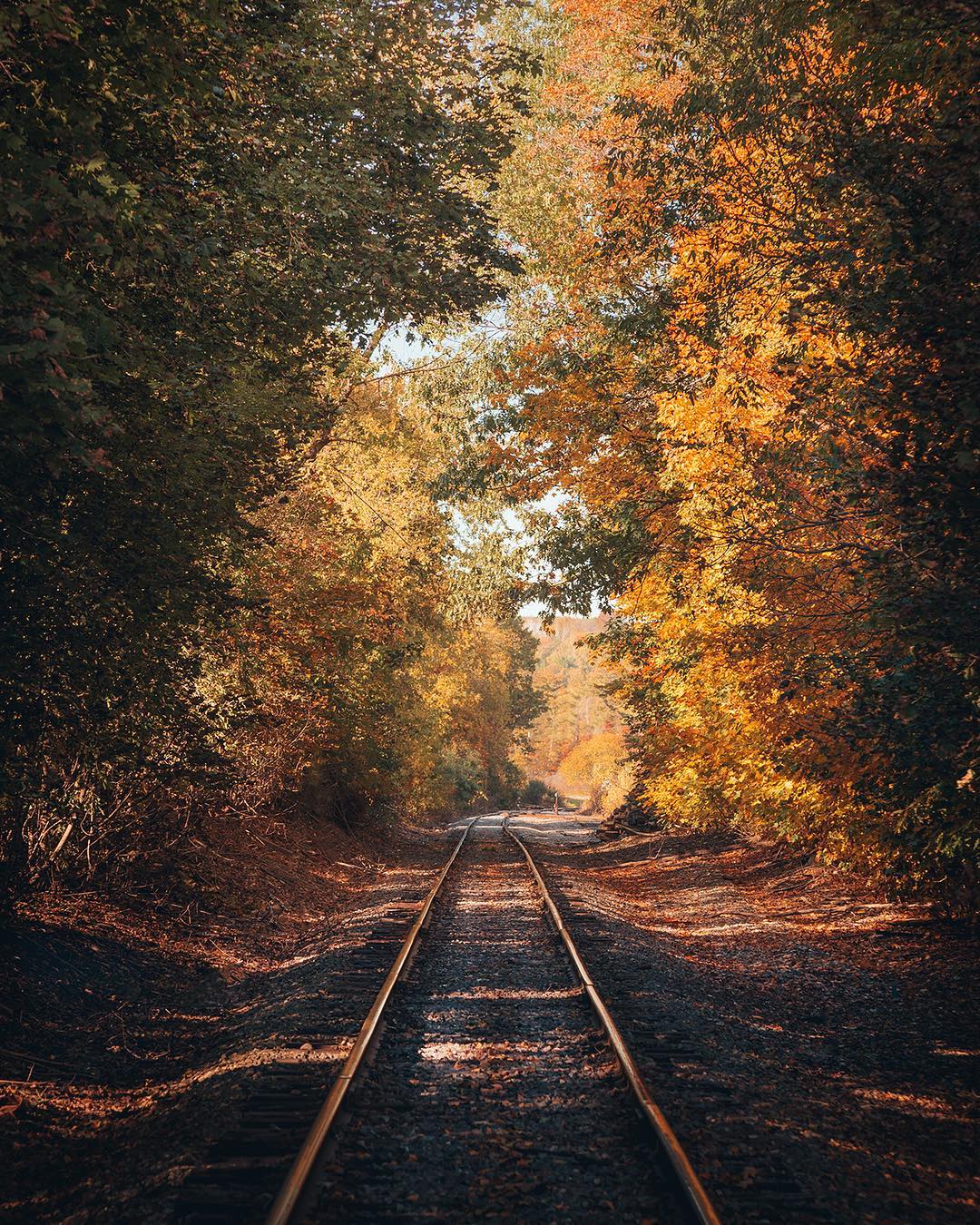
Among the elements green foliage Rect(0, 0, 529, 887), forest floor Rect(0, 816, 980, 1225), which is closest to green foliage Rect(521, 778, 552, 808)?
forest floor Rect(0, 816, 980, 1225)

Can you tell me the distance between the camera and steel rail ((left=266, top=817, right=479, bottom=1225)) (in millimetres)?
4039

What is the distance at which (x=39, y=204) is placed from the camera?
4617mm

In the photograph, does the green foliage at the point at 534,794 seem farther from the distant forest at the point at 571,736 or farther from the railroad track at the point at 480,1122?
the railroad track at the point at 480,1122

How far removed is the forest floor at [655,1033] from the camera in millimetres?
4738

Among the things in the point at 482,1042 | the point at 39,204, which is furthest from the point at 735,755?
the point at 39,204

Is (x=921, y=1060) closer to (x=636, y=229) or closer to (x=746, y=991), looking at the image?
(x=746, y=991)

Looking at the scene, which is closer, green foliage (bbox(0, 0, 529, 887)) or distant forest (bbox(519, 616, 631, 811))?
green foliage (bbox(0, 0, 529, 887))

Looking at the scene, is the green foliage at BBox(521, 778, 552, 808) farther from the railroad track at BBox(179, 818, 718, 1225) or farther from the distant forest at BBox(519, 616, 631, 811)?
the railroad track at BBox(179, 818, 718, 1225)

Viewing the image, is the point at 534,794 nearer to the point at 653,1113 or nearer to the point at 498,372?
the point at 498,372

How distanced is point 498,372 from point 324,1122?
12676mm

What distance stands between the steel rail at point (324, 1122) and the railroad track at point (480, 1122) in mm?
10

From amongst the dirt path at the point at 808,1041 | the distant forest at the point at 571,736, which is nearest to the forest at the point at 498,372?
the dirt path at the point at 808,1041

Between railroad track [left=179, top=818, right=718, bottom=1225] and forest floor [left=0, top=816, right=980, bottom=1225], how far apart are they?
284 millimetres

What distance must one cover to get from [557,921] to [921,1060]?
509 centimetres
